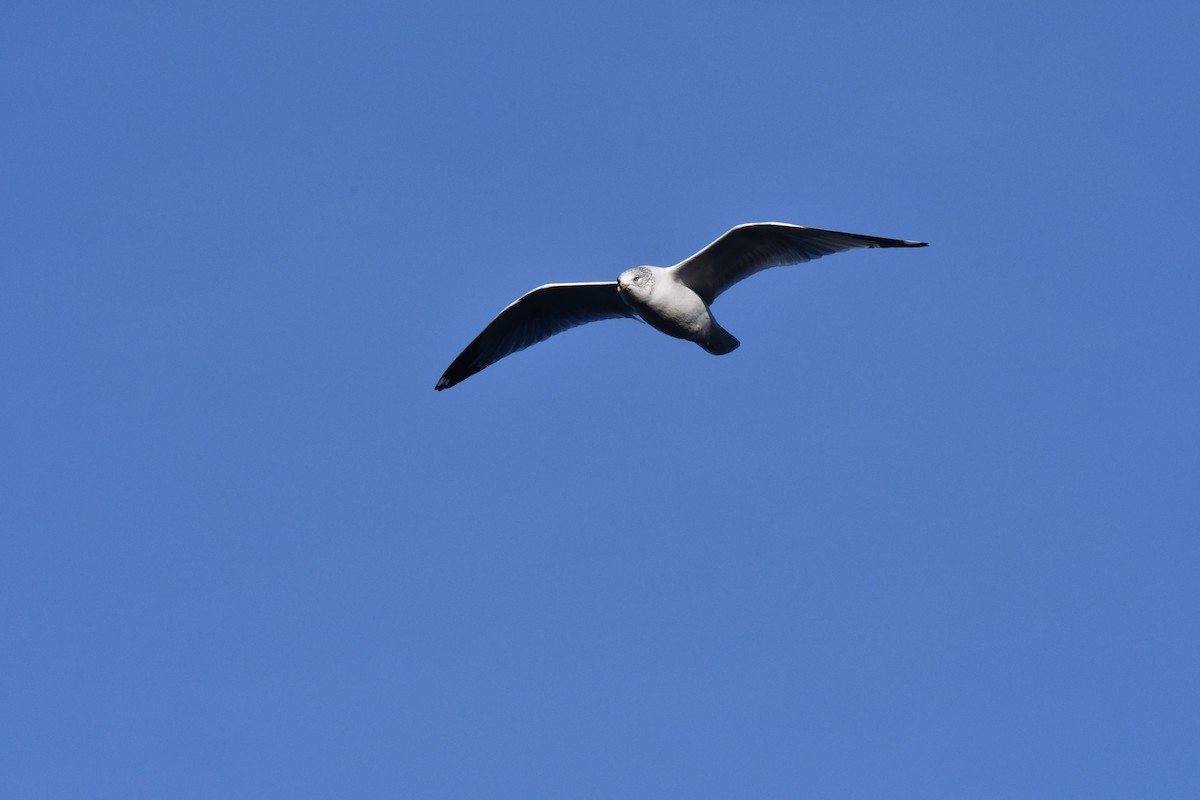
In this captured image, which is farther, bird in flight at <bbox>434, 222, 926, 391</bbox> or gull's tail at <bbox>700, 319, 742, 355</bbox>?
gull's tail at <bbox>700, 319, 742, 355</bbox>

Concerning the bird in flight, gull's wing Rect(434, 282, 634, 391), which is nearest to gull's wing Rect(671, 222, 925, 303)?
the bird in flight

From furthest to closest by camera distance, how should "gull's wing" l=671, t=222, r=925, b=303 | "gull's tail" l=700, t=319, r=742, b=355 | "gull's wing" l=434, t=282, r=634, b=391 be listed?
"gull's wing" l=434, t=282, r=634, b=391 < "gull's tail" l=700, t=319, r=742, b=355 < "gull's wing" l=671, t=222, r=925, b=303

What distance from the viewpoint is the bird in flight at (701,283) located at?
18438 millimetres

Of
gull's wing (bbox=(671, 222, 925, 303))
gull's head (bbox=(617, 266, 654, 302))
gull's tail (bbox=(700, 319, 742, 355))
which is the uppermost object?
gull's wing (bbox=(671, 222, 925, 303))

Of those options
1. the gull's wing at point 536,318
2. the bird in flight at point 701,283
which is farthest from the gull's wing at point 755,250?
the gull's wing at point 536,318

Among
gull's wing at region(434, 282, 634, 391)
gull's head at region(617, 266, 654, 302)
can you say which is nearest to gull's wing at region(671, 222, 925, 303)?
gull's head at region(617, 266, 654, 302)

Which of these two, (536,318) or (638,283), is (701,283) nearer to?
(638,283)

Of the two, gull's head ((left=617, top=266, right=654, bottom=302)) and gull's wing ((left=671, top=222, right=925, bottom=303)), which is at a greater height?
gull's wing ((left=671, top=222, right=925, bottom=303))

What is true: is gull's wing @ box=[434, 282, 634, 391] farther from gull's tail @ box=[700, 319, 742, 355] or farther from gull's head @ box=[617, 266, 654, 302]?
gull's tail @ box=[700, 319, 742, 355]

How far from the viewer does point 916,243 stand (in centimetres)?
1816

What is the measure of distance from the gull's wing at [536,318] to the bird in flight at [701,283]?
0.02 meters

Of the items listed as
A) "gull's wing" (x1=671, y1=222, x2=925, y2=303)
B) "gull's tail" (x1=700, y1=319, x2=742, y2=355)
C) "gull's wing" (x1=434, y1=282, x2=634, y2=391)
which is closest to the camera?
"gull's wing" (x1=671, y1=222, x2=925, y2=303)

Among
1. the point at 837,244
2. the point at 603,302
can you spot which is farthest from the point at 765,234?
the point at 603,302

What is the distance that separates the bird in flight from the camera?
18438 millimetres
